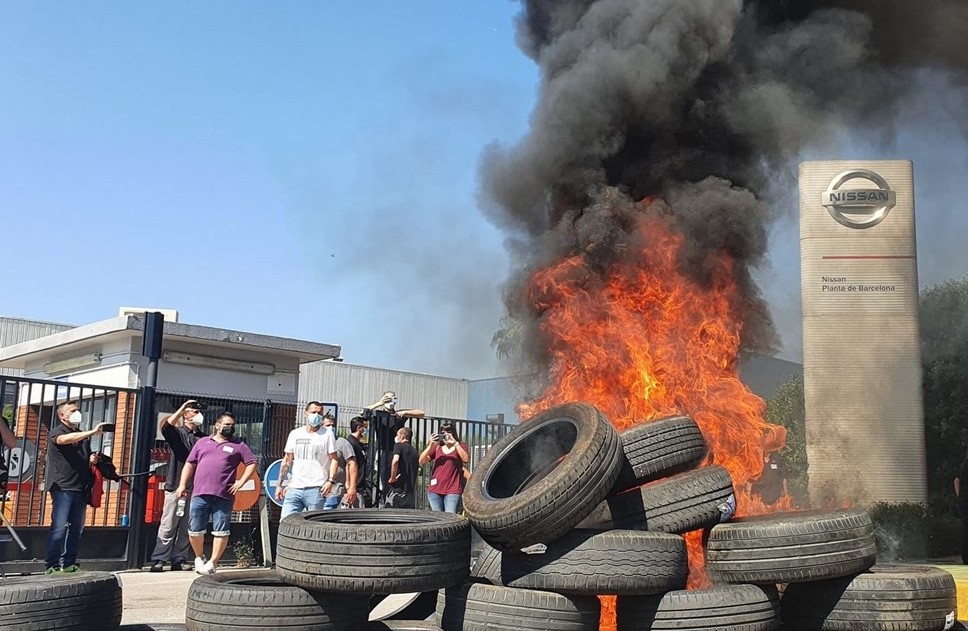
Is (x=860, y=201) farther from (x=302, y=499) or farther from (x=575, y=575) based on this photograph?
(x=575, y=575)

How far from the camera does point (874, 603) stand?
21.1 feet

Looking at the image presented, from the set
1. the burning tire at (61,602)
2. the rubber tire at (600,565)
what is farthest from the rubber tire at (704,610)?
the burning tire at (61,602)

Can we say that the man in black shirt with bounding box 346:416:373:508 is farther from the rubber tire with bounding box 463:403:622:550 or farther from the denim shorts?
the rubber tire with bounding box 463:403:622:550

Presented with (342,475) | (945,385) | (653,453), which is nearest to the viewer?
(653,453)

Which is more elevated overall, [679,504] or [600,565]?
[679,504]

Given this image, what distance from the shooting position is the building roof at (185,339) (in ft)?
50.2

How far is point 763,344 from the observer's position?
1236 cm

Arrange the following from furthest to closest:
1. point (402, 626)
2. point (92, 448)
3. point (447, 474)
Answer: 1. point (92, 448)
2. point (447, 474)
3. point (402, 626)

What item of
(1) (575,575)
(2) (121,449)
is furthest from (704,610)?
(2) (121,449)

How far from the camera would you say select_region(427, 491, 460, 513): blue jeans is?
1315cm

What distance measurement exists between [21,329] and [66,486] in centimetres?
4073

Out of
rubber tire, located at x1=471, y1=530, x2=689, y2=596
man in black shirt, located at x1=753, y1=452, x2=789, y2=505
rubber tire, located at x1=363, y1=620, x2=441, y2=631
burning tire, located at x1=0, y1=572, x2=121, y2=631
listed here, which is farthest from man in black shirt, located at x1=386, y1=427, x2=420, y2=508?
rubber tire, located at x1=471, y1=530, x2=689, y2=596

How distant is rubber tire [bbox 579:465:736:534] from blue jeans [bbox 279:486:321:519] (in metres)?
5.30

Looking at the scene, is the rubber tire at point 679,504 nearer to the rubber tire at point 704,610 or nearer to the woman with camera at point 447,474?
the rubber tire at point 704,610
